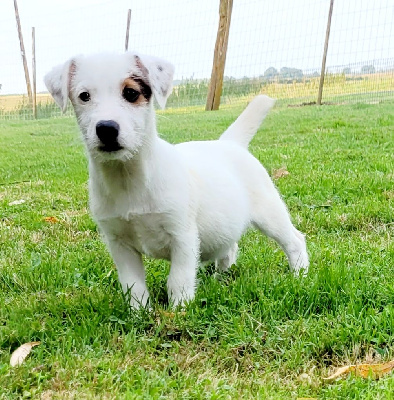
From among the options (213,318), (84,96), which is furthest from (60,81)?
(213,318)

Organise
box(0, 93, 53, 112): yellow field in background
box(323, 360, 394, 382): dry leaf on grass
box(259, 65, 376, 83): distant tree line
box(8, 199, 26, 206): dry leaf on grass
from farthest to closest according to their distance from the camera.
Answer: box(0, 93, 53, 112): yellow field in background < box(259, 65, 376, 83): distant tree line < box(8, 199, 26, 206): dry leaf on grass < box(323, 360, 394, 382): dry leaf on grass

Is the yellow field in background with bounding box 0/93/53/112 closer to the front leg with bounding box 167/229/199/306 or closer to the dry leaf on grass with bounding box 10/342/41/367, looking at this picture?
the front leg with bounding box 167/229/199/306

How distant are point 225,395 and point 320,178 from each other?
139 inches

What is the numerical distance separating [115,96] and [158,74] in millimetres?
295

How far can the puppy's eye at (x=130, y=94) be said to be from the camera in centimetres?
246

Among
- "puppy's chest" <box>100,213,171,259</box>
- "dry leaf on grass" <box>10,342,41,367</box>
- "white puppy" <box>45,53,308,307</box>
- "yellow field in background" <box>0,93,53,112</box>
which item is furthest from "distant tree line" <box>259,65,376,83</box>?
"dry leaf on grass" <box>10,342,41,367</box>

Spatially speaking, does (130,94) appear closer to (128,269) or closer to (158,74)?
(158,74)

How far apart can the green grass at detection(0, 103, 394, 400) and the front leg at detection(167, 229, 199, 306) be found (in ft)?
0.27

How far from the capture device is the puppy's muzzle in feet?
7.59

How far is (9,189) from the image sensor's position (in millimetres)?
5848

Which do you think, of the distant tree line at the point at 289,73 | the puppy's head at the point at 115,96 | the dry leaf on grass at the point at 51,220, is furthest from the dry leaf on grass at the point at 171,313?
the distant tree line at the point at 289,73

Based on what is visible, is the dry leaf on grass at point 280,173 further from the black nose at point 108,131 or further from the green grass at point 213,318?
the black nose at point 108,131

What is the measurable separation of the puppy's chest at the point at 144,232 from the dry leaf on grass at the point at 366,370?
1003 mm

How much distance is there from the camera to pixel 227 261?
3.49 meters
